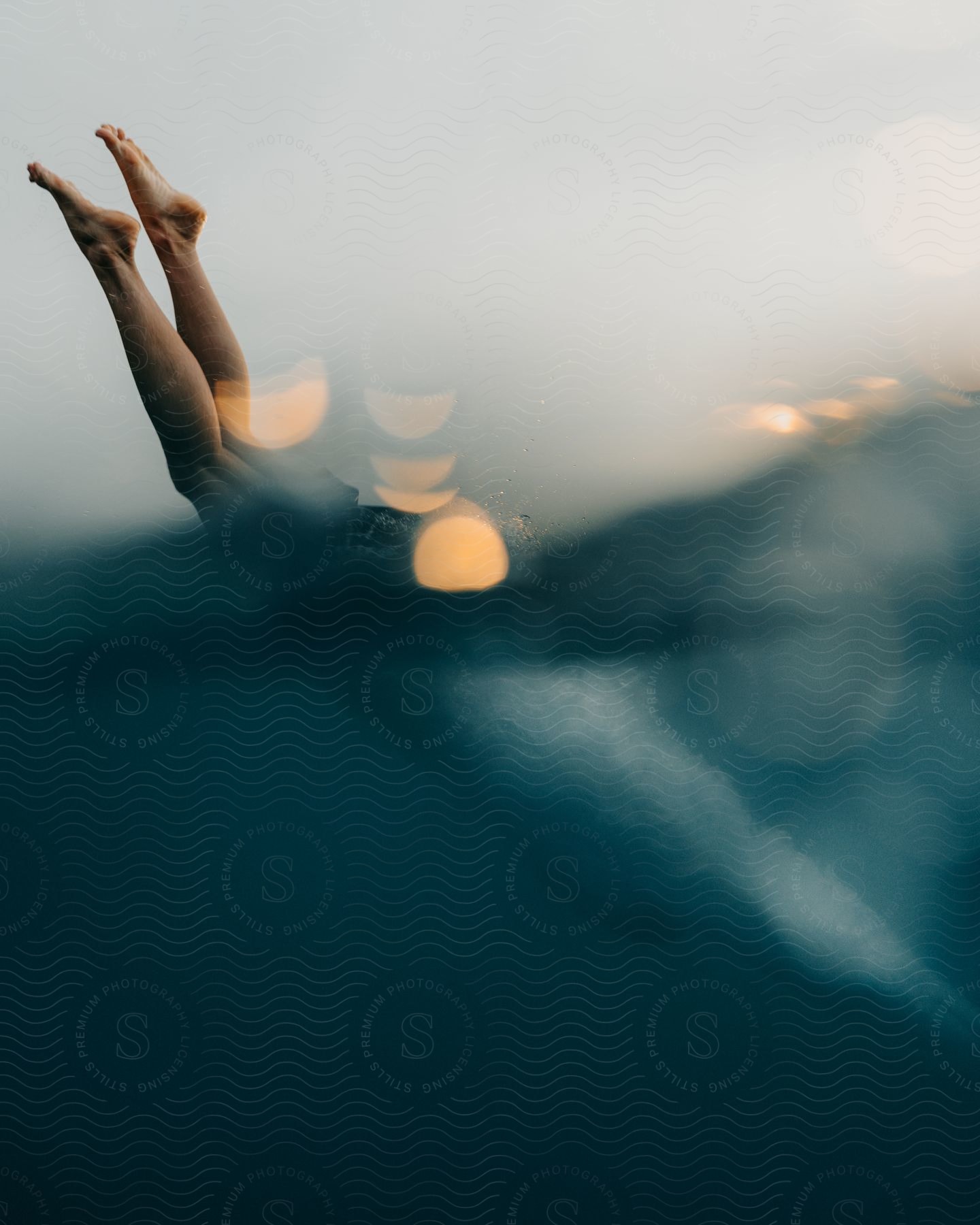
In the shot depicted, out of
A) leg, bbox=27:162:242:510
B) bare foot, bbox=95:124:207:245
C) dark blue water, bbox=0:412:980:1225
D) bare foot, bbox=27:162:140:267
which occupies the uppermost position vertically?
bare foot, bbox=95:124:207:245

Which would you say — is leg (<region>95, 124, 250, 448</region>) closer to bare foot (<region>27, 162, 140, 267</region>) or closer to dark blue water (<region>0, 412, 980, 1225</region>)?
bare foot (<region>27, 162, 140, 267</region>)

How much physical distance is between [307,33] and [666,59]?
0.53 meters

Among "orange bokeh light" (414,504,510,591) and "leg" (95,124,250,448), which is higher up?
"leg" (95,124,250,448)

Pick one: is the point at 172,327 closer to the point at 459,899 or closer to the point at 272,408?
the point at 272,408

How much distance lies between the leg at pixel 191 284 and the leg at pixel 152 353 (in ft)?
0.06

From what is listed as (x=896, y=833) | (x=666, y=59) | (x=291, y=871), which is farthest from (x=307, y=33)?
(x=896, y=833)

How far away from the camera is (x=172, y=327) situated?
1.14 metres

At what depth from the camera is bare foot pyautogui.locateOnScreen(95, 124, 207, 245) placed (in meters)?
1.12

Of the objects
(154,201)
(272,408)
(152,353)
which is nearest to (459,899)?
(272,408)

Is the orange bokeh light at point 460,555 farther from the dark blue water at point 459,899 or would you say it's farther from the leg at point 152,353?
the leg at point 152,353

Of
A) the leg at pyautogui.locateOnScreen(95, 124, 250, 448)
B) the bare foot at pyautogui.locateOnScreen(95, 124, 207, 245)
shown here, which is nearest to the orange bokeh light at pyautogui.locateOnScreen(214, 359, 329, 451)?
the leg at pyautogui.locateOnScreen(95, 124, 250, 448)

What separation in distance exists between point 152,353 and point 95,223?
203 millimetres

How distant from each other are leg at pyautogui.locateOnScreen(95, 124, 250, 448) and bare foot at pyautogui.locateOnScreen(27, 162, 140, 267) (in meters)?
0.03

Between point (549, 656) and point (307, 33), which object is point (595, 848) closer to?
point (549, 656)
